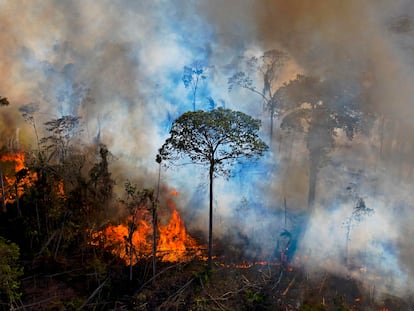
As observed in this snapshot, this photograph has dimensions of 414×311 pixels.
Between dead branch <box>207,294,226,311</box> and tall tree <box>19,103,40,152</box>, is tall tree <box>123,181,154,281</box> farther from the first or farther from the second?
tall tree <box>19,103,40,152</box>

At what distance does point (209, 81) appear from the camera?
35.8 meters

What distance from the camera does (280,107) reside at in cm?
3259

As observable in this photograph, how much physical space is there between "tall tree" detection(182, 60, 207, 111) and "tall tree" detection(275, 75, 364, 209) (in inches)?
375

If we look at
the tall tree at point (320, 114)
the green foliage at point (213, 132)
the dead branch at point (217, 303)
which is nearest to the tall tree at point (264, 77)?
the tall tree at point (320, 114)

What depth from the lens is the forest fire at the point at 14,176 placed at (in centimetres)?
2572

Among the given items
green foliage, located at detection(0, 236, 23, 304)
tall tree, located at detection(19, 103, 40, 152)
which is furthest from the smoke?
green foliage, located at detection(0, 236, 23, 304)

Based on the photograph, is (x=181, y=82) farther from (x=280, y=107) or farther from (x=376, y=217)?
(x=376, y=217)

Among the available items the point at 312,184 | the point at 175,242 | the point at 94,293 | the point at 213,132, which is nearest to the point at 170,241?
the point at 175,242

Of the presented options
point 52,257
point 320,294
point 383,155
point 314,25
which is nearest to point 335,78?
point 314,25

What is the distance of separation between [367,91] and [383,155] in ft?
25.8

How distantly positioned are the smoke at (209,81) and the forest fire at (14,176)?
288 centimetres

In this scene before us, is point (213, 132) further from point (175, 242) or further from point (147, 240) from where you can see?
point (147, 240)

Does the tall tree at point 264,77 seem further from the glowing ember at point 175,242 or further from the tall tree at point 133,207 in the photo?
the tall tree at point 133,207

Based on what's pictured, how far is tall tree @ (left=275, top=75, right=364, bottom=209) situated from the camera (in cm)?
2784
